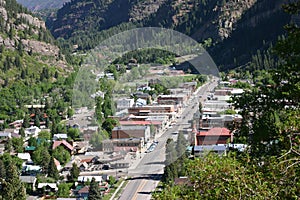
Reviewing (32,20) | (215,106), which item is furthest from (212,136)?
(32,20)

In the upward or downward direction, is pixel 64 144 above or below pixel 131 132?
below

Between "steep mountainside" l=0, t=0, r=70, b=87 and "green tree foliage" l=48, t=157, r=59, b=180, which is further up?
"steep mountainside" l=0, t=0, r=70, b=87

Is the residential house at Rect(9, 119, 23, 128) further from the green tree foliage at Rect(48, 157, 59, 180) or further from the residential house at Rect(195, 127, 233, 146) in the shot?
the residential house at Rect(195, 127, 233, 146)

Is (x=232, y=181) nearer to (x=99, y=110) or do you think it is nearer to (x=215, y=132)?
(x=99, y=110)

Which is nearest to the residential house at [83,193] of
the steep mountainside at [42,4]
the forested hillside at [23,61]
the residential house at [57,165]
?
the residential house at [57,165]

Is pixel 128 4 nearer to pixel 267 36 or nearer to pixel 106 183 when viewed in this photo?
pixel 267 36

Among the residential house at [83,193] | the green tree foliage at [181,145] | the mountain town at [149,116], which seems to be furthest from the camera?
the residential house at [83,193]

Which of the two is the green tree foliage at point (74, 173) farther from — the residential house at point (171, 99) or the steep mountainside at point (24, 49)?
the steep mountainside at point (24, 49)

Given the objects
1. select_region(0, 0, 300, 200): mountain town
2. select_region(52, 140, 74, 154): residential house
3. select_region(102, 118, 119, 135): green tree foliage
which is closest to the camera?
select_region(0, 0, 300, 200): mountain town

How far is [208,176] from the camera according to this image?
8.79ft

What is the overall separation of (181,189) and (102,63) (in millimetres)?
12889

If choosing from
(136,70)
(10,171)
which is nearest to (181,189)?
(10,171)

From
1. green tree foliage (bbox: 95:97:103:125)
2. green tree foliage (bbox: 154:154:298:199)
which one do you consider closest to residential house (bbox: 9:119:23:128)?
green tree foliage (bbox: 95:97:103:125)

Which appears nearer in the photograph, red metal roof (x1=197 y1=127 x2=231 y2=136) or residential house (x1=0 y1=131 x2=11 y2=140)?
red metal roof (x1=197 y1=127 x2=231 y2=136)
